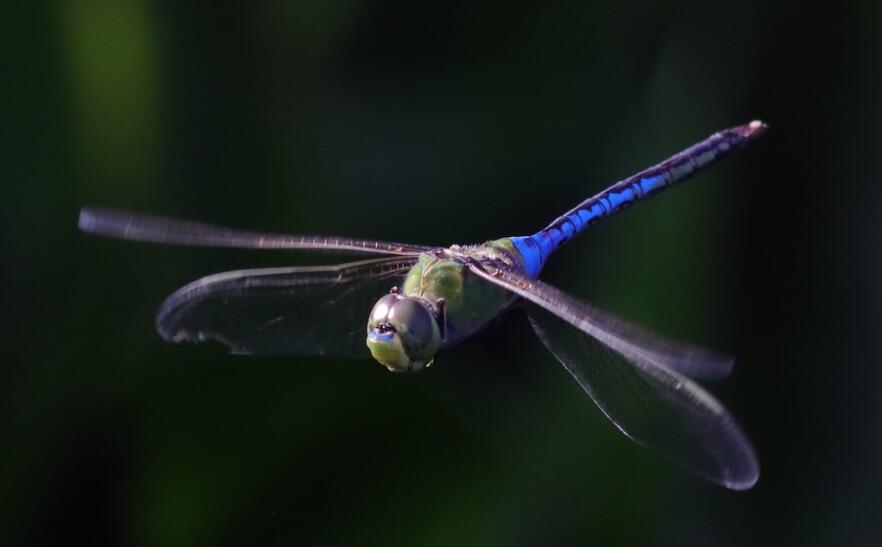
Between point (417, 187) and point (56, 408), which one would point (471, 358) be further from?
point (56, 408)

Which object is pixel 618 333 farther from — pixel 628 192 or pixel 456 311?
pixel 628 192

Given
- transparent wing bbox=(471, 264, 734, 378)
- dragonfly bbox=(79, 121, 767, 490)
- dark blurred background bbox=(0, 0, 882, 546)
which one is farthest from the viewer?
dark blurred background bbox=(0, 0, 882, 546)

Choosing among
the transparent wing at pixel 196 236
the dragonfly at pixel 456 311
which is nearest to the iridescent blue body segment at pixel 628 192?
Result: the dragonfly at pixel 456 311

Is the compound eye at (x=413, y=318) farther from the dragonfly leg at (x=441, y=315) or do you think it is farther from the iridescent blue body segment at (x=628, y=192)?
the iridescent blue body segment at (x=628, y=192)

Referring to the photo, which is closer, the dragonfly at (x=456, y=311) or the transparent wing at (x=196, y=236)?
the dragonfly at (x=456, y=311)

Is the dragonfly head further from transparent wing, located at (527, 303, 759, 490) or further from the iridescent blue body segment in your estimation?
the iridescent blue body segment

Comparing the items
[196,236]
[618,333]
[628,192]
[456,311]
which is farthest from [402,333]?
[628,192]

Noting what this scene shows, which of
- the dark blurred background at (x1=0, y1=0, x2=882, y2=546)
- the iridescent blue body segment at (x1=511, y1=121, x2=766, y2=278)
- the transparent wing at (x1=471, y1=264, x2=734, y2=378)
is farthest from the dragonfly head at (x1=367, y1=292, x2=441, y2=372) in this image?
the dark blurred background at (x1=0, y1=0, x2=882, y2=546)
